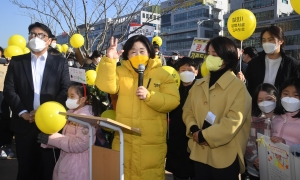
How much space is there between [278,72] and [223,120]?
1.56 m

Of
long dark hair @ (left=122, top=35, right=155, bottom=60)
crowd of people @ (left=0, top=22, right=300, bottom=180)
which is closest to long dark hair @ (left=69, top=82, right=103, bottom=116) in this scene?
crowd of people @ (left=0, top=22, right=300, bottom=180)

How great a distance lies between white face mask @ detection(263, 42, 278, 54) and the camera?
12.2 ft

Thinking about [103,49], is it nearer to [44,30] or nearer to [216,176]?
[44,30]

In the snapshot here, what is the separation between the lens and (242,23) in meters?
4.75

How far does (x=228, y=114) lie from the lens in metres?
2.64

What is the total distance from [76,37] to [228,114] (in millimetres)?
5596

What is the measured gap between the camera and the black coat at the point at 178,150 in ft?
11.1

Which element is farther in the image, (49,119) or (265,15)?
(265,15)

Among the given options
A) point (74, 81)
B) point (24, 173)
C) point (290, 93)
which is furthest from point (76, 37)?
point (290, 93)

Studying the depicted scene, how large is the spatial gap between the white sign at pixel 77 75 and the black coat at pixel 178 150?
1.13 m

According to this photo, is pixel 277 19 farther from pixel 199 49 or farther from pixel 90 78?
pixel 90 78

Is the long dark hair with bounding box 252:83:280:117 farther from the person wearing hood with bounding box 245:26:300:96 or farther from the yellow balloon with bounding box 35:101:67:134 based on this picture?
the yellow balloon with bounding box 35:101:67:134

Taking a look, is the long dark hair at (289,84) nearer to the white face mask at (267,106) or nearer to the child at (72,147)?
the white face mask at (267,106)

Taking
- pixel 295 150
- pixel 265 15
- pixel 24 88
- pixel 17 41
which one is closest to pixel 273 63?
pixel 295 150
